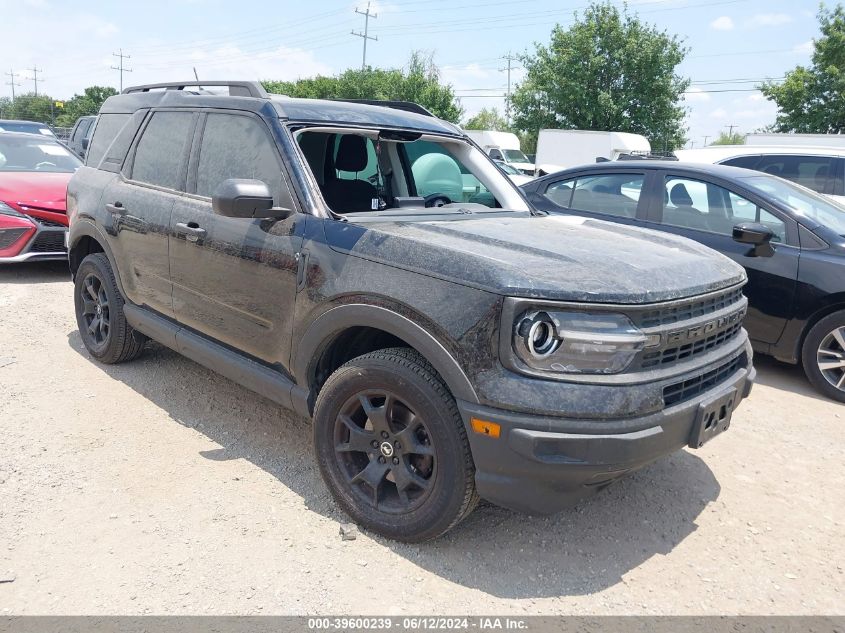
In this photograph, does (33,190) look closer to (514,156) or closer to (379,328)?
(379,328)

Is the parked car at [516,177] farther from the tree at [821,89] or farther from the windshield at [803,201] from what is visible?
the tree at [821,89]

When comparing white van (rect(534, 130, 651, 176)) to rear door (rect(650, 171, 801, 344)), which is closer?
rear door (rect(650, 171, 801, 344))

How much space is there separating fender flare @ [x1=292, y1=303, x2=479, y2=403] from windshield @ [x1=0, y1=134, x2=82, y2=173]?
673 cm

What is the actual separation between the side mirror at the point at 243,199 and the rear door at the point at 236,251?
0.44ft

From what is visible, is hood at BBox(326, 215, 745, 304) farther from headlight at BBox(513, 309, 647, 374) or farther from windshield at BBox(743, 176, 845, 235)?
windshield at BBox(743, 176, 845, 235)

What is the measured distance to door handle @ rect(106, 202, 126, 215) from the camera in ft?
14.5

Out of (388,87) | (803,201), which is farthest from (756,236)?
(388,87)

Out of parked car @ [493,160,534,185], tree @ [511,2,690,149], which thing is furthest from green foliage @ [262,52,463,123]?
parked car @ [493,160,534,185]

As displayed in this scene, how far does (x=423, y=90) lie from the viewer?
47.0m

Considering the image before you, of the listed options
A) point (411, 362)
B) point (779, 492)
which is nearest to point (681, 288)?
point (411, 362)

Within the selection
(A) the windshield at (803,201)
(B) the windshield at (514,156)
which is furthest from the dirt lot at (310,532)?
(B) the windshield at (514,156)

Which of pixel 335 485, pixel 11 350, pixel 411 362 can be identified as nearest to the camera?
pixel 411 362

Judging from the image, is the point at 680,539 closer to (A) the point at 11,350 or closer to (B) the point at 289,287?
(B) the point at 289,287

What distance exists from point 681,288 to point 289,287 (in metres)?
1.75
